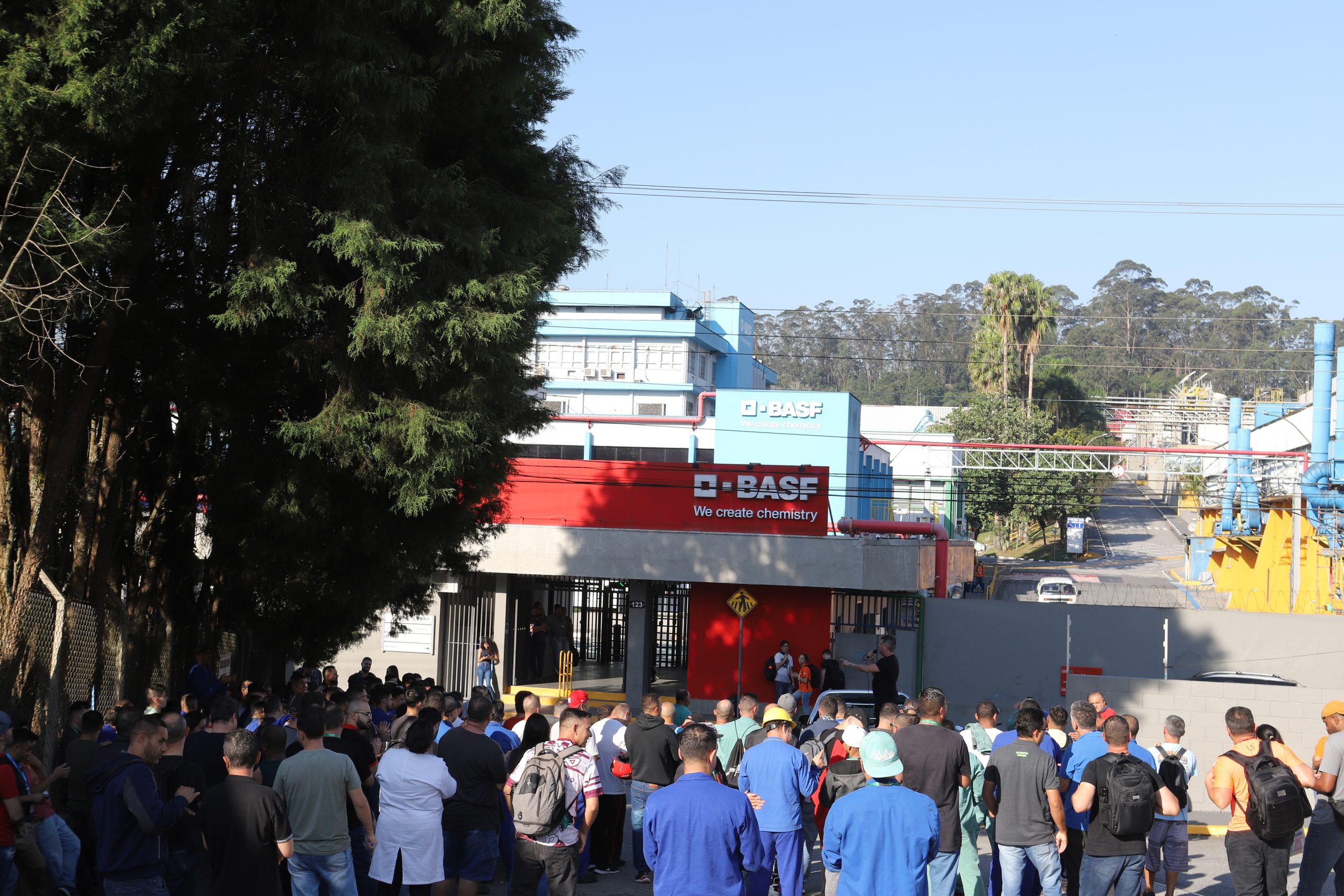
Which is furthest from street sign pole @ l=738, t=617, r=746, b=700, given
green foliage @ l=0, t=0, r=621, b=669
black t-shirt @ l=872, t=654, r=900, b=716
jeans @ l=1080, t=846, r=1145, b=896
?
jeans @ l=1080, t=846, r=1145, b=896

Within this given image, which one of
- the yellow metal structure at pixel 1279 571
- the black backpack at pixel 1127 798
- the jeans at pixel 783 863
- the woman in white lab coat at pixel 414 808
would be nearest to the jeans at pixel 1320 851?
the black backpack at pixel 1127 798

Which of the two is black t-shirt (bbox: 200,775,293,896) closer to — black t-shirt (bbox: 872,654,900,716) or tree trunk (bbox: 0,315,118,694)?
tree trunk (bbox: 0,315,118,694)

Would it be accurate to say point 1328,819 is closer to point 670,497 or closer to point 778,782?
point 778,782

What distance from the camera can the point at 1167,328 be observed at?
15425 cm

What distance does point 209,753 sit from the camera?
26.3ft

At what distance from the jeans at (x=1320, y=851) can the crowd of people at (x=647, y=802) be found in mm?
19

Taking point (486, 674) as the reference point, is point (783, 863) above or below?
above

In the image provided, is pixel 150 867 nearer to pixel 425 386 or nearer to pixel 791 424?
pixel 425 386

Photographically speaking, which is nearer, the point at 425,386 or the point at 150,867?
the point at 150,867

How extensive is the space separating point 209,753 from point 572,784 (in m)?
2.41

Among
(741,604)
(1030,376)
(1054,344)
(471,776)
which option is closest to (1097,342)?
(1054,344)

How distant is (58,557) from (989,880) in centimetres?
993

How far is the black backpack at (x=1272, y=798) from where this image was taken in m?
8.12

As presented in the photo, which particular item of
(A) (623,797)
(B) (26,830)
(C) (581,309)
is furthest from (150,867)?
(C) (581,309)
